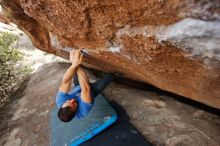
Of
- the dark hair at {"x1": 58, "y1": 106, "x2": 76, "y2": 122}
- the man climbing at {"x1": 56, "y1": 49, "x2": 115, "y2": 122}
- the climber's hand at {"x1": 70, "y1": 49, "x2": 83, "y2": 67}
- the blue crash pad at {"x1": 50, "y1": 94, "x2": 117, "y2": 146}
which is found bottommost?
the blue crash pad at {"x1": 50, "y1": 94, "x2": 117, "y2": 146}

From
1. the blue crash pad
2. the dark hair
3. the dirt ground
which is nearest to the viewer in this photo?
the dark hair

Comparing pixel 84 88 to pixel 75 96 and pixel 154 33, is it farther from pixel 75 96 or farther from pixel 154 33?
pixel 154 33

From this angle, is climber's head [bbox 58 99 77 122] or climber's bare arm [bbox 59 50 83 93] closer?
climber's head [bbox 58 99 77 122]

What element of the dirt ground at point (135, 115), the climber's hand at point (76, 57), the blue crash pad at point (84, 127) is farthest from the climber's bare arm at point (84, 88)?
the dirt ground at point (135, 115)

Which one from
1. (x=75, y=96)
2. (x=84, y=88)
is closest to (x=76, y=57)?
(x=84, y=88)

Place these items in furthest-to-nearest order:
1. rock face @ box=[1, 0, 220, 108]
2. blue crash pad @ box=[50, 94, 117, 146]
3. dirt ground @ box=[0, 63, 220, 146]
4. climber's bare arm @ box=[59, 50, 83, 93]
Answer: blue crash pad @ box=[50, 94, 117, 146]
dirt ground @ box=[0, 63, 220, 146]
climber's bare arm @ box=[59, 50, 83, 93]
rock face @ box=[1, 0, 220, 108]

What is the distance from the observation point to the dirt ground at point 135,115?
12.5 ft

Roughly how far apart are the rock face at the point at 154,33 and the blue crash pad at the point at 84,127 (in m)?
1.24

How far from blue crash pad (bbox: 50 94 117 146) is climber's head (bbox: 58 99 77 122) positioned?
2.10 feet

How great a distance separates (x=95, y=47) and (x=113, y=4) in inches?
41.6

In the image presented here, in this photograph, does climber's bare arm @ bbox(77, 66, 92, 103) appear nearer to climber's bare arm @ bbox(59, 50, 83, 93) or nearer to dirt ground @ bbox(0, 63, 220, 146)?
climber's bare arm @ bbox(59, 50, 83, 93)

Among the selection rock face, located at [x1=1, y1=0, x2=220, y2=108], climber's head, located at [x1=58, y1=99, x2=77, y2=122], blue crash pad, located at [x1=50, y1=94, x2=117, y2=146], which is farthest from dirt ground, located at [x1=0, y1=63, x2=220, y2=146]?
climber's head, located at [x1=58, y1=99, x2=77, y2=122]

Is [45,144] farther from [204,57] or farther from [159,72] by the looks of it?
[204,57]

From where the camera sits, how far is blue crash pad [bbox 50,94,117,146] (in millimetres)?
4125
